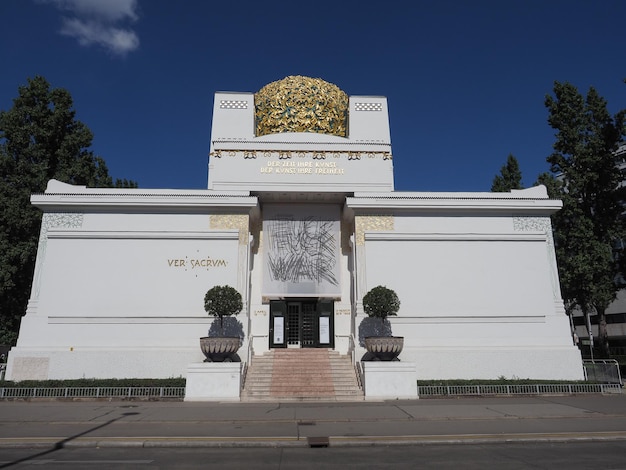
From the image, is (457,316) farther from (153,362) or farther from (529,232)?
(153,362)

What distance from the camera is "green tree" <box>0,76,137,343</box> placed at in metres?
21.4

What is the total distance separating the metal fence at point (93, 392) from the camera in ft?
47.6

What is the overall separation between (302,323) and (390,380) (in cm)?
605

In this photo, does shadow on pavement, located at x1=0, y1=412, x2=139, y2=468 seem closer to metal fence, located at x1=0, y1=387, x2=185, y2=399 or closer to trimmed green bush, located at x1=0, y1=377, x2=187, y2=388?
metal fence, located at x1=0, y1=387, x2=185, y2=399

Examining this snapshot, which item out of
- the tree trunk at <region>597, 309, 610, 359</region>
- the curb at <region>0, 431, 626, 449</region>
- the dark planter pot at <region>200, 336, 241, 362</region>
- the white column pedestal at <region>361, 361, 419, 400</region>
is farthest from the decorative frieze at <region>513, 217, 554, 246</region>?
the dark planter pot at <region>200, 336, 241, 362</region>

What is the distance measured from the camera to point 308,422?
1016 centimetres

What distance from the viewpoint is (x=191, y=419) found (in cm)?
1061

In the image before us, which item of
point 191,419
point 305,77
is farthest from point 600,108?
point 191,419

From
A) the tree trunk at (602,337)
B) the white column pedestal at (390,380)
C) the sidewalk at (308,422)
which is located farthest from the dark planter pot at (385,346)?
the tree trunk at (602,337)

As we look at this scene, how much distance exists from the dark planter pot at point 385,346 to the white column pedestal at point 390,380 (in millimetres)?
544

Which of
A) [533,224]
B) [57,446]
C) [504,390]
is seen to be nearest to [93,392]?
[57,446]

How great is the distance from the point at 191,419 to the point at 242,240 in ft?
29.7

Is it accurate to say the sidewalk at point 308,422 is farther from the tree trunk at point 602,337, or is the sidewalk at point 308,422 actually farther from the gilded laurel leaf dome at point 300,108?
the gilded laurel leaf dome at point 300,108

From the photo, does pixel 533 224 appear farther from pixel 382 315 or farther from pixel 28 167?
pixel 28 167
